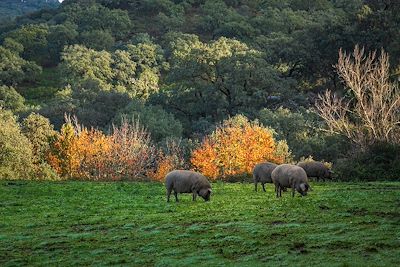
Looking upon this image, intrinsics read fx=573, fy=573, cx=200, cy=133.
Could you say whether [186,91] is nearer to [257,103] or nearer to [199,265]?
[257,103]

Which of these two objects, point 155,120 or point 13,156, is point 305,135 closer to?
point 155,120

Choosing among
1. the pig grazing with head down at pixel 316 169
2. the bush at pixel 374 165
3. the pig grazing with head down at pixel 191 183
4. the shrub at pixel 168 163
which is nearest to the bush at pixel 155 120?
the shrub at pixel 168 163

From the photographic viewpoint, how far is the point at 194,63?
98250mm

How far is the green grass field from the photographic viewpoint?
1597 cm

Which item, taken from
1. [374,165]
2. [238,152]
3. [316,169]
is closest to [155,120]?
[238,152]

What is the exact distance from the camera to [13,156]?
54.3 m

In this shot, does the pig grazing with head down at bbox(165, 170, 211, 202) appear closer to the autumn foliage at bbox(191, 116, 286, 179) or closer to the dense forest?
the dense forest

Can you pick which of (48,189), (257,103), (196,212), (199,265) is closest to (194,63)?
(257,103)

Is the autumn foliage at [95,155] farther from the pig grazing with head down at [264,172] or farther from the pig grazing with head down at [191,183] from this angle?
the pig grazing with head down at [191,183]

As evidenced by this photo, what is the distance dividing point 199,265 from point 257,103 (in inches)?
3122

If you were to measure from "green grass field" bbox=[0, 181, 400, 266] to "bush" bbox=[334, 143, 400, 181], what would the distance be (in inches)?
566

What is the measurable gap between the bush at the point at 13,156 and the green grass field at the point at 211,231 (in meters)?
21.8

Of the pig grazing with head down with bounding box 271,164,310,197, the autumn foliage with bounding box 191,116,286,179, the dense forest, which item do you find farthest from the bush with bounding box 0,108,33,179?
the pig grazing with head down with bounding box 271,164,310,197

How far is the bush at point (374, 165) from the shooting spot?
4662 centimetres
